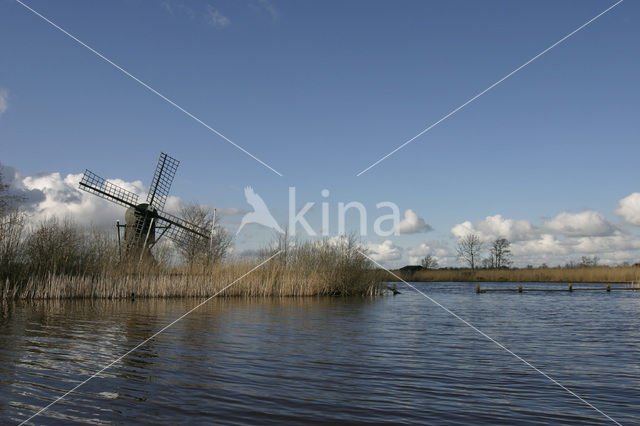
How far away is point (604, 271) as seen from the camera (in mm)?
45594

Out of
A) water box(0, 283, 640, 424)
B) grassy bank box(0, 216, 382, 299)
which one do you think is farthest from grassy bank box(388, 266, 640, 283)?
water box(0, 283, 640, 424)

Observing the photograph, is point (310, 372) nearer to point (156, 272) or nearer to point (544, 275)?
point (156, 272)

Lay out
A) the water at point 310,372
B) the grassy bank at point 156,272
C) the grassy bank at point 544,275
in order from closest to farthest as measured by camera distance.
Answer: the water at point 310,372
the grassy bank at point 156,272
the grassy bank at point 544,275

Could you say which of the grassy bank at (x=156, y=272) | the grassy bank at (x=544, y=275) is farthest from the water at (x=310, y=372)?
the grassy bank at (x=544, y=275)

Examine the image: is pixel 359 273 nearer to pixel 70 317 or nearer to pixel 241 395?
pixel 70 317

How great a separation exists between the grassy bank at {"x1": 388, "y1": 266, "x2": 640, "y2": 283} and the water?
23639 mm

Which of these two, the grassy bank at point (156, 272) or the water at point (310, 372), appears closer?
the water at point (310, 372)

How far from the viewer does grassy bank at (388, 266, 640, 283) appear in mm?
44694

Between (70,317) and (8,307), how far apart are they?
403cm

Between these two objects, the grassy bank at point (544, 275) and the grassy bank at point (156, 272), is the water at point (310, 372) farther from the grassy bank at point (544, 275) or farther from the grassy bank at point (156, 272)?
the grassy bank at point (544, 275)

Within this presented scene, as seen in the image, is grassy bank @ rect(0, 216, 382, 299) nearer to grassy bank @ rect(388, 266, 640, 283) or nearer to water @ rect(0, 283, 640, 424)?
water @ rect(0, 283, 640, 424)

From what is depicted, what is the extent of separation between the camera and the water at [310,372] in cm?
536

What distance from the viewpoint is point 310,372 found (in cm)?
742

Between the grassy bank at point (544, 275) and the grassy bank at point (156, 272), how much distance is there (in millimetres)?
8058
